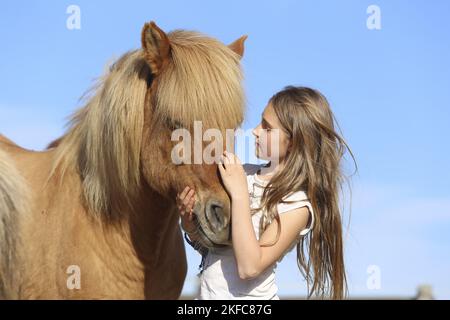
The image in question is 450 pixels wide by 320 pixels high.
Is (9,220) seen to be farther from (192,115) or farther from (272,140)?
(272,140)

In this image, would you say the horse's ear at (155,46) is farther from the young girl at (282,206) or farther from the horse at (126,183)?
the young girl at (282,206)

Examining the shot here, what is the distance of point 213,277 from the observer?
4430mm

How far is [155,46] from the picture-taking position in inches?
180

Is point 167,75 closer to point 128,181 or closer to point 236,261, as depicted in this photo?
point 128,181

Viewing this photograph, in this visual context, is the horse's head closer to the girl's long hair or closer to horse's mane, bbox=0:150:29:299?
the girl's long hair

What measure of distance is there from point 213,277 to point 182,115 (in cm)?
107

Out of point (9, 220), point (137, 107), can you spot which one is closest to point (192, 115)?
point (137, 107)

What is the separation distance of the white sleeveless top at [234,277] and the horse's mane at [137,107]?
65 centimetres

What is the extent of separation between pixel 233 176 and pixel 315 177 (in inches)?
26.1

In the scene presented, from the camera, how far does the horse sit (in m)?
4.34

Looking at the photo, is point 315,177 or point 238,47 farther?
point 238,47

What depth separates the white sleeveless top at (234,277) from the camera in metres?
4.39

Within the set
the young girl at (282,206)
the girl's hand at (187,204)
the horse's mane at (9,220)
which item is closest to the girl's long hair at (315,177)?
the young girl at (282,206)

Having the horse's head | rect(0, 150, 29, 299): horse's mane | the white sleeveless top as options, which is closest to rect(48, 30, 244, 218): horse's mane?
the horse's head
